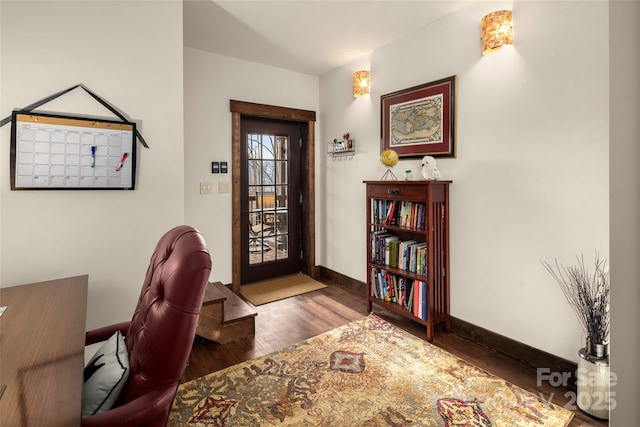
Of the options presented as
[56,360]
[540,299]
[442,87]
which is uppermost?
[442,87]

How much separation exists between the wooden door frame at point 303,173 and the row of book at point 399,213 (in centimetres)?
122

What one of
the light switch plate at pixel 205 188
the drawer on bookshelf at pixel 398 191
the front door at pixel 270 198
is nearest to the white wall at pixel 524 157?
A: the drawer on bookshelf at pixel 398 191

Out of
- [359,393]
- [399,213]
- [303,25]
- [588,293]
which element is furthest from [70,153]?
[588,293]

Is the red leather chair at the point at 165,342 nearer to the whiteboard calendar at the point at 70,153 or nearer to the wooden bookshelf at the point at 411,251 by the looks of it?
the whiteboard calendar at the point at 70,153

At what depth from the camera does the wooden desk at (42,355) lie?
0.74 metres

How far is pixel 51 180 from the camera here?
74.3 inches

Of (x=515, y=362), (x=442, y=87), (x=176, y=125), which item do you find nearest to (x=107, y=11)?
(x=176, y=125)

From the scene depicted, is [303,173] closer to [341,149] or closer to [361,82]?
[341,149]

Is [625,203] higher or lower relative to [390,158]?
lower

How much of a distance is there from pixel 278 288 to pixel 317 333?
122 cm

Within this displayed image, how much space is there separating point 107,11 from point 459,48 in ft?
8.28

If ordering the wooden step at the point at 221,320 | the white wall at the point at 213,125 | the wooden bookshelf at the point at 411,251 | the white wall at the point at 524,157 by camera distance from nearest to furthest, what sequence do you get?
the white wall at the point at 524,157 < the wooden step at the point at 221,320 < the wooden bookshelf at the point at 411,251 < the white wall at the point at 213,125

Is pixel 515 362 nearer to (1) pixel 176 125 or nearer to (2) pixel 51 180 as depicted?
(1) pixel 176 125

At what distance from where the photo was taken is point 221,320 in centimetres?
253
